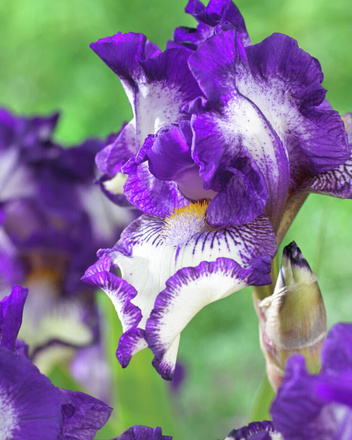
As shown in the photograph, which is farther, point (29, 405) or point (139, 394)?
point (139, 394)

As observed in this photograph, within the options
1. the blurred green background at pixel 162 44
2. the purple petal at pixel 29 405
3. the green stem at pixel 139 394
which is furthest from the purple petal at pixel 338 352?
the blurred green background at pixel 162 44

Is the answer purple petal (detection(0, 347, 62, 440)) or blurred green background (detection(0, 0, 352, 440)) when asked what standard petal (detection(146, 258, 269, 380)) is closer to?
purple petal (detection(0, 347, 62, 440))

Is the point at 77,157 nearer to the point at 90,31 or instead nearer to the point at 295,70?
the point at 295,70

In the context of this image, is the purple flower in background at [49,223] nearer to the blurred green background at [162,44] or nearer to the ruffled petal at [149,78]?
the ruffled petal at [149,78]

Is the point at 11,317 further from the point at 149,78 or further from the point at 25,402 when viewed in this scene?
the point at 149,78

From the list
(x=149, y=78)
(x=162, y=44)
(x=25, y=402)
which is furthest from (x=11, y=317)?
(x=162, y=44)

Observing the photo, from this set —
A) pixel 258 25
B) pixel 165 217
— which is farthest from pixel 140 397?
pixel 258 25

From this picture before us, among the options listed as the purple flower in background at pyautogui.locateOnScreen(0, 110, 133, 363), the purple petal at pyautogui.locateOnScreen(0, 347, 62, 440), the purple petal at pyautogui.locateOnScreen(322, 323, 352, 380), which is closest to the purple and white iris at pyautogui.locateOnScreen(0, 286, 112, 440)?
the purple petal at pyautogui.locateOnScreen(0, 347, 62, 440)

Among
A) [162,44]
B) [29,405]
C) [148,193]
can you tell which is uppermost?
[162,44]
